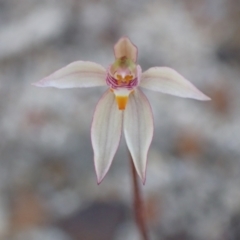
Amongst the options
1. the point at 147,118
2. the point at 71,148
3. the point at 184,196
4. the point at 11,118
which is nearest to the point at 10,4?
the point at 11,118

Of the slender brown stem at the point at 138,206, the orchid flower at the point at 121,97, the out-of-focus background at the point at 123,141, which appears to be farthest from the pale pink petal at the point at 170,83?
the out-of-focus background at the point at 123,141

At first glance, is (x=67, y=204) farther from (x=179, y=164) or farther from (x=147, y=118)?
(x=147, y=118)

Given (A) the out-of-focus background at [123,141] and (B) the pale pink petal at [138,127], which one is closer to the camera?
(B) the pale pink petal at [138,127]

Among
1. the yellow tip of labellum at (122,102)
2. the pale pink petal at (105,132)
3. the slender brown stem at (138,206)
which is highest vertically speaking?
the yellow tip of labellum at (122,102)

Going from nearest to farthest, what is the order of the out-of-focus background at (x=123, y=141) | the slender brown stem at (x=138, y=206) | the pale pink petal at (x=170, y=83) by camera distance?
the pale pink petal at (x=170, y=83), the slender brown stem at (x=138, y=206), the out-of-focus background at (x=123, y=141)

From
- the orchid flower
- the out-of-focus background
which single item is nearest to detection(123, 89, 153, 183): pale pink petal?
the orchid flower

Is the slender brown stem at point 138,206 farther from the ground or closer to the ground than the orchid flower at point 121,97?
closer to the ground

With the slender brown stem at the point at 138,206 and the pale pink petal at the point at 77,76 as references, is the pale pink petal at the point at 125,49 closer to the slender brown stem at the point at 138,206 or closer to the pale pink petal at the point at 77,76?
the pale pink petal at the point at 77,76

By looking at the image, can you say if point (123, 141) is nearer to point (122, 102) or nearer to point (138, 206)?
point (138, 206)
